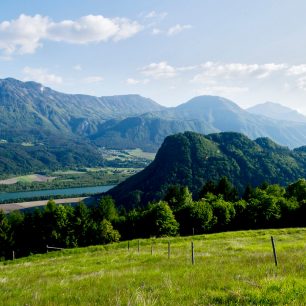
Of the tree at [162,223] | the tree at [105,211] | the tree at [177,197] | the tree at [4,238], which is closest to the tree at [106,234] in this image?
the tree at [162,223]

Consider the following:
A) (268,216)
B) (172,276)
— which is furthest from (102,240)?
(172,276)

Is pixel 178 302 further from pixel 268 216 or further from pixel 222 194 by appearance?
pixel 222 194

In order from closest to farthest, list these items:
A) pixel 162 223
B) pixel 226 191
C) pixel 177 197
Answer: pixel 162 223 < pixel 226 191 < pixel 177 197

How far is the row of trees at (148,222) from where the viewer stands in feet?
295

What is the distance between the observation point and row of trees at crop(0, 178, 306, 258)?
295ft

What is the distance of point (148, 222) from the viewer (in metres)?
92.9

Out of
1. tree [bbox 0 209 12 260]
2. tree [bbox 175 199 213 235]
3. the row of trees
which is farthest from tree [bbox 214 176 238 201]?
tree [bbox 0 209 12 260]

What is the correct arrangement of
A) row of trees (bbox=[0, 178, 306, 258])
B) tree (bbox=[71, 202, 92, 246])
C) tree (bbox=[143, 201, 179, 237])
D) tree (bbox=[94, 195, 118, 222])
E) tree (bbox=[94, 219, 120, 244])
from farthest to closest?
1. tree (bbox=[94, 195, 118, 222])
2. tree (bbox=[71, 202, 92, 246])
3. tree (bbox=[94, 219, 120, 244])
4. row of trees (bbox=[0, 178, 306, 258])
5. tree (bbox=[143, 201, 179, 237])

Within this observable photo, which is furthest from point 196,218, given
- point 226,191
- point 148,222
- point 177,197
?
point 226,191

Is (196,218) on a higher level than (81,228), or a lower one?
higher

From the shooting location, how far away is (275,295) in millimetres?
10188

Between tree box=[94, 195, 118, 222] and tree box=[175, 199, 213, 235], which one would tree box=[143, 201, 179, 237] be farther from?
tree box=[94, 195, 118, 222]

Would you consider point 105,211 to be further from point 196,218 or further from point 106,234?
point 196,218

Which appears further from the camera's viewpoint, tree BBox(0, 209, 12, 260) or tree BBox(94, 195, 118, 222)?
tree BBox(94, 195, 118, 222)
